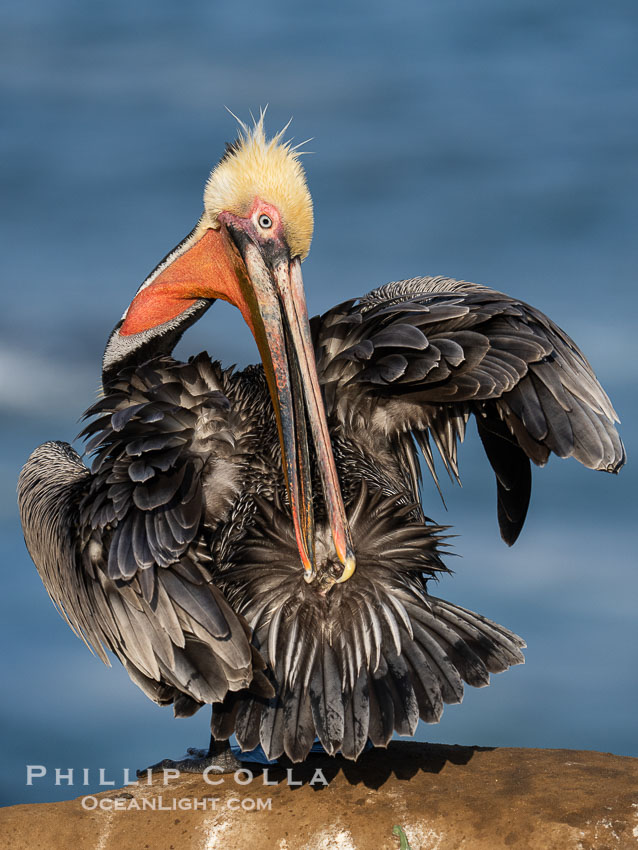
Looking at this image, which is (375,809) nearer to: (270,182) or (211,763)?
(211,763)

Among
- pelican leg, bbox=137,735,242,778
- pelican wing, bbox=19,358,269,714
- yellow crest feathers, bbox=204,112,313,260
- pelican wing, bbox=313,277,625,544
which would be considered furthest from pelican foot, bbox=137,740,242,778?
yellow crest feathers, bbox=204,112,313,260

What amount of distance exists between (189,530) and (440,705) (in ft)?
3.00

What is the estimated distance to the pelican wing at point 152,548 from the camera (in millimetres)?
3164

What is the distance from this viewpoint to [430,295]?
3912mm

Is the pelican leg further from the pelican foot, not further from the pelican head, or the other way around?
the pelican head

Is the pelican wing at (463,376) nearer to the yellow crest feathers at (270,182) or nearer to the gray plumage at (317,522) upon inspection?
the gray plumage at (317,522)

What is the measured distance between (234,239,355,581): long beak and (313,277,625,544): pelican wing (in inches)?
8.3

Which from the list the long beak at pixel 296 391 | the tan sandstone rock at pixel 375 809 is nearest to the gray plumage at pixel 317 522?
the long beak at pixel 296 391

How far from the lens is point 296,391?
11.4ft

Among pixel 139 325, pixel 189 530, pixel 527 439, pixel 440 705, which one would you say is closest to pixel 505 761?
pixel 440 705

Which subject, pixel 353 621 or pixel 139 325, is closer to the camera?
pixel 353 621

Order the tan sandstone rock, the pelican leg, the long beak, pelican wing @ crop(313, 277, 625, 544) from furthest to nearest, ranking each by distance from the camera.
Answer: the pelican leg < pelican wing @ crop(313, 277, 625, 544) < the long beak < the tan sandstone rock

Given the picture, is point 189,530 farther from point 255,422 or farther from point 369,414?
point 369,414

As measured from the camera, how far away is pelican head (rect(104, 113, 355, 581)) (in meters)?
3.30
